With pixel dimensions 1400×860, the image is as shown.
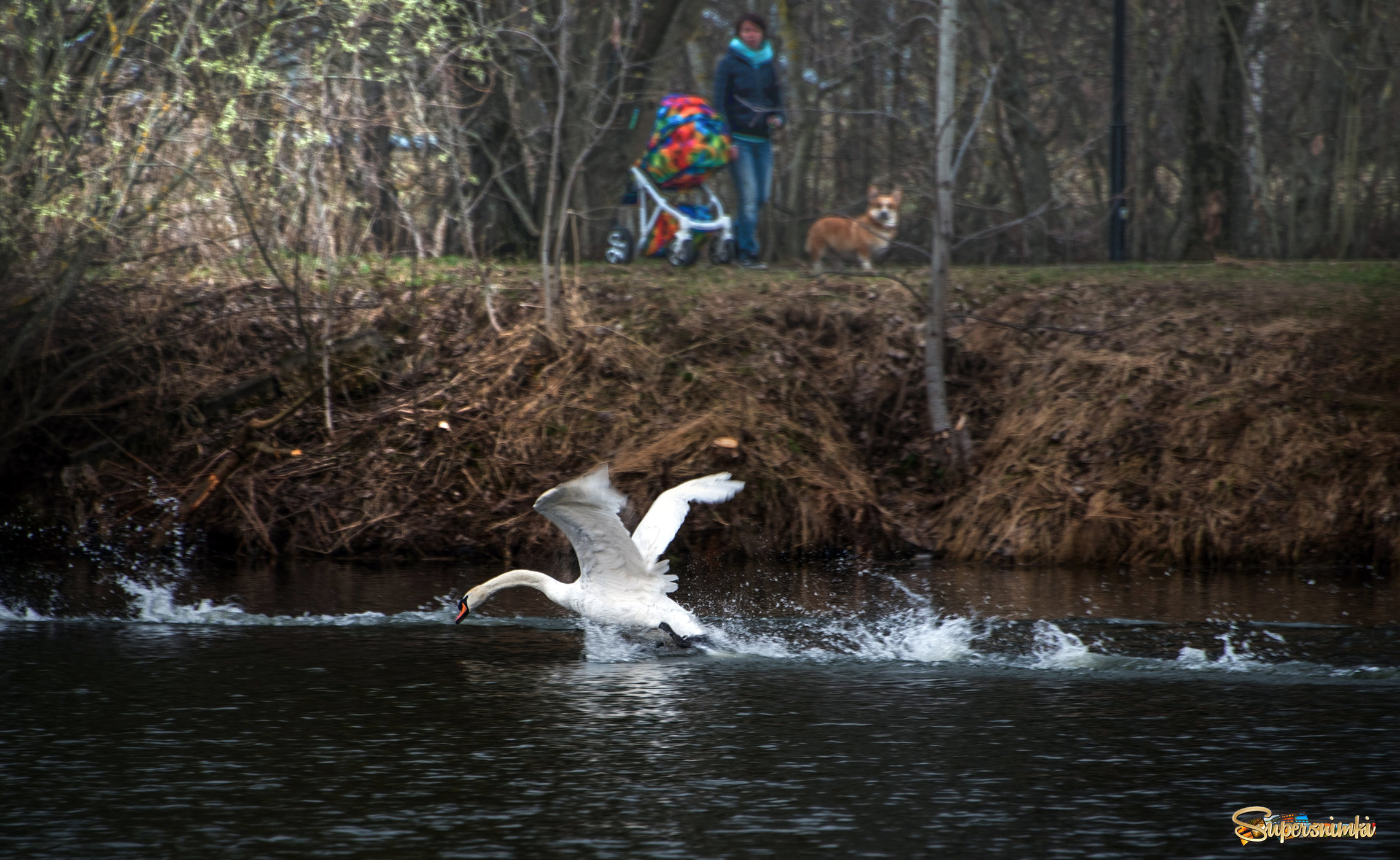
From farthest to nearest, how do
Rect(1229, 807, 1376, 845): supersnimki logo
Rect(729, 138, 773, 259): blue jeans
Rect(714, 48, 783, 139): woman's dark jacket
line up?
Rect(729, 138, 773, 259): blue jeans
Rect(714, 48, 783, 139): woman's dark jacket
Rect(1229, 807, 1376, 845): supersnimki logo

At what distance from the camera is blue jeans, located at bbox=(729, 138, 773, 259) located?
1702cm

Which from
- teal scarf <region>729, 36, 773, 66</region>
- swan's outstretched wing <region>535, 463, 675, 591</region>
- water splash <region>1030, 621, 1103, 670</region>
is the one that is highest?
teal scarf <region>729, 36, 773, 66</region>

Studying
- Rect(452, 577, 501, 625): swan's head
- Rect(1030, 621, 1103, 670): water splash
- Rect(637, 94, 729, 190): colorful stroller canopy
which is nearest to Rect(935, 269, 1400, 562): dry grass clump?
Rect(1030, 621, 1103, 670): water splash

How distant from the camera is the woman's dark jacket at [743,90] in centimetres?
1675

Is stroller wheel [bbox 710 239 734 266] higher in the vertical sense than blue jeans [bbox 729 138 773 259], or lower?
lower

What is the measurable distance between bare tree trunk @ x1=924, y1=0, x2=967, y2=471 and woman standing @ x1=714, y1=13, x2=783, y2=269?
11.7 ft

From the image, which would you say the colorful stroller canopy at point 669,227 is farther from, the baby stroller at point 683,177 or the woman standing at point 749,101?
the woman standing at point 749,101

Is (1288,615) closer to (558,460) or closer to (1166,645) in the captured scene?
(1166,645)

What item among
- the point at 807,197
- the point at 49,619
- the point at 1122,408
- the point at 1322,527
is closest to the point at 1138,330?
the point at 1122,408

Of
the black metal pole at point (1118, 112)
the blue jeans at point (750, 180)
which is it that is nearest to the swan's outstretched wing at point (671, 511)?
the blue jeans at point (750, 180)

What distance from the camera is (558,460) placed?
13828 mm

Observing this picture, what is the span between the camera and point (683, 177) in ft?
57.5

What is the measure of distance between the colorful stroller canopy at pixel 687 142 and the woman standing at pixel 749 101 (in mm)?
289

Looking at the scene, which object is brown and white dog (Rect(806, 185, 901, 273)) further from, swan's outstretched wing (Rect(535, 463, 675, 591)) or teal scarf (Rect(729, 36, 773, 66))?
swan's outstretched wing (Rect(535, 463, 675, 591))
